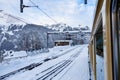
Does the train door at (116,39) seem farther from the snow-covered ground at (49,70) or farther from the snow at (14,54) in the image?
the snow at (14,54)

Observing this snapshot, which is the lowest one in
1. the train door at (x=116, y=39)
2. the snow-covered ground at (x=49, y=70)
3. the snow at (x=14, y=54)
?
the snow-covered ground at (x=49, y=70)

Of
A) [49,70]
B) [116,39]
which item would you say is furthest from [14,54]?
[116,39]

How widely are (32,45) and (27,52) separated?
8.95ft

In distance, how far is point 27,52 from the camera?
21375 mm

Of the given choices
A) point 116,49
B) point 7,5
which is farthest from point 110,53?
point 7,5

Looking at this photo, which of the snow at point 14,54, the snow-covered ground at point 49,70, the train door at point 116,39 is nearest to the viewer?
the train door at point 116,39

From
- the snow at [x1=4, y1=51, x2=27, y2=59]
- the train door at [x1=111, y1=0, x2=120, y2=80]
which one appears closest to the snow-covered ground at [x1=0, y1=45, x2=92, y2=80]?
the snow at [x1=4, y1=51, x2=27, y2=59]

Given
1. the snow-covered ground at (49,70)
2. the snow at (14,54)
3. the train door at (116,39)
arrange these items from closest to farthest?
the train door at (116,39), the snow-covered ground at (49,70), the snow at (14,54)

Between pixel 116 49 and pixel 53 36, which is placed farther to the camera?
pixel 53 36

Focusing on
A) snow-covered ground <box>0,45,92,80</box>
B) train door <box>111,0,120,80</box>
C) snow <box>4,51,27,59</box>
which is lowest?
snow-covered ground <box>0,45,92,80</box>

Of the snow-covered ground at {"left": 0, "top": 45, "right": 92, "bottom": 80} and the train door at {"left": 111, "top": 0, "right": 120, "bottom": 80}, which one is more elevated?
the train door at {"left": 111, "top": 0, "right": 120, "bottom": 80}

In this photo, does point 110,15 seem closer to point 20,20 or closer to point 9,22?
point 9,22

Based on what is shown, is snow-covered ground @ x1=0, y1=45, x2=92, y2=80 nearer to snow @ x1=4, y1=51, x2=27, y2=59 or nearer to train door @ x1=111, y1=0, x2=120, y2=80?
snow @ x1=4, y1=51, x2=27, y2=59

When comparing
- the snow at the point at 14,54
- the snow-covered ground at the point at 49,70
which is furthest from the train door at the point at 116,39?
the snow at the point at 14,54
